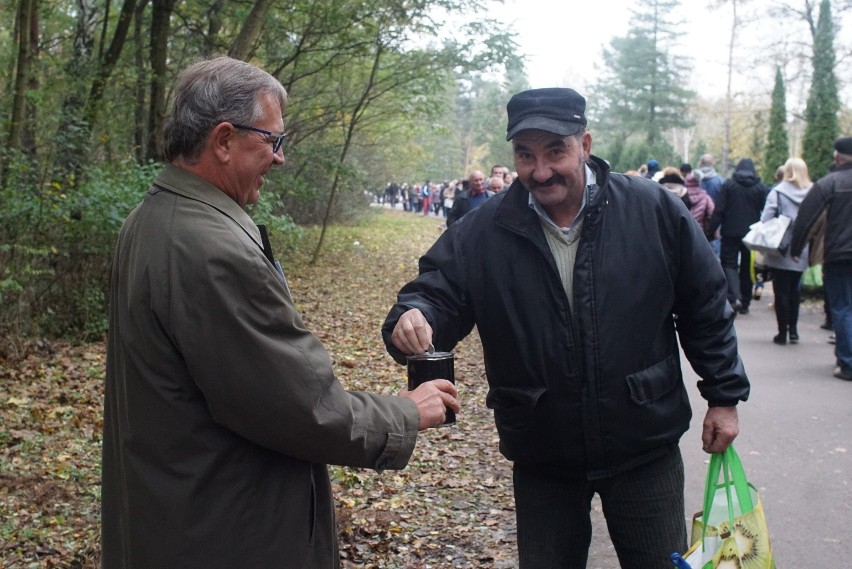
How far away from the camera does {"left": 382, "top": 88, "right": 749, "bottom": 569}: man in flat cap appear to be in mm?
2953

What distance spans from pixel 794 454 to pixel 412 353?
4.60 meters

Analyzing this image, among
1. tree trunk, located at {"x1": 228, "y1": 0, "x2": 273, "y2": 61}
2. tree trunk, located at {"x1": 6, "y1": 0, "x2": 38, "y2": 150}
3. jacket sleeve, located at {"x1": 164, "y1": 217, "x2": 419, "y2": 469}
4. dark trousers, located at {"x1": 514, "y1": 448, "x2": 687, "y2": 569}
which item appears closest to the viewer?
jacket sleeve, located at {"x1": 164, "y1": 217, "x2": 419, "y2": 469}

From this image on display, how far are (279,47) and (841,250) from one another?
10.0 m

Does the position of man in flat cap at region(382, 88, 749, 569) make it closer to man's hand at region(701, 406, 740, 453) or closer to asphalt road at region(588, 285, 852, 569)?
man's hand at region(701, 406, 740, 453)

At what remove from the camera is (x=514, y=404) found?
10.1 feet

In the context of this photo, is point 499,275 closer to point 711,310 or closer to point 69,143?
point 711,310

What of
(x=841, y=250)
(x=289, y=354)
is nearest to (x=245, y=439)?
(x=289, y=354)

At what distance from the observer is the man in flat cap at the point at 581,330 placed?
2.95m

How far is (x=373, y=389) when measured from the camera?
8852mm

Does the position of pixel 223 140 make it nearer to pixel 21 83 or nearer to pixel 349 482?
pixel 349 482

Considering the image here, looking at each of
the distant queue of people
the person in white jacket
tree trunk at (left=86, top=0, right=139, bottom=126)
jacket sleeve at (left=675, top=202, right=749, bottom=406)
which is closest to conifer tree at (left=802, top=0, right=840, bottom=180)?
the distant queue of people

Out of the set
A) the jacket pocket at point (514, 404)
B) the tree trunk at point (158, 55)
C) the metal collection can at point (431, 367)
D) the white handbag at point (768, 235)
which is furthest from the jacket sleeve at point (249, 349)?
the tree trunk at point (158, 55)

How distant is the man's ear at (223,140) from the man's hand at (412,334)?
0.84 m

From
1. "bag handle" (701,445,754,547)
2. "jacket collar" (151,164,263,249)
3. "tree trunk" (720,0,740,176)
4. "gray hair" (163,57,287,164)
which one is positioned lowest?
"bag handle" (701,445,754,547)
